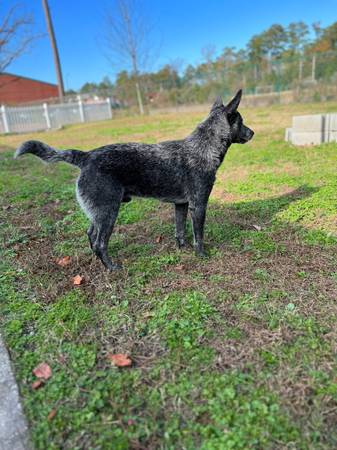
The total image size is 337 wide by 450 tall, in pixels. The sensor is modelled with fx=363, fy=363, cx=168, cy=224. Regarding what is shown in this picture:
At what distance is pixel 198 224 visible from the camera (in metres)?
3.84

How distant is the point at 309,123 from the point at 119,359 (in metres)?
7.79

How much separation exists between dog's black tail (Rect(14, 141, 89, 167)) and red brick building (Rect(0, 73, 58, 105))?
161ft

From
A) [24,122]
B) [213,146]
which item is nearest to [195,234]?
[213,146]

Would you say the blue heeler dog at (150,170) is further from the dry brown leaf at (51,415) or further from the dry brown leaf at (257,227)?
the dry brown leaf at (51,415)

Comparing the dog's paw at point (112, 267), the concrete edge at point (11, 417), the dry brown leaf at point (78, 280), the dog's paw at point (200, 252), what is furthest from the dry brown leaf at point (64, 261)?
the concrete edge at point (11, 417)

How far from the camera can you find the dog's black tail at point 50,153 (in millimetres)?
3289

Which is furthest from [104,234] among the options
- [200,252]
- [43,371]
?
[43,371]

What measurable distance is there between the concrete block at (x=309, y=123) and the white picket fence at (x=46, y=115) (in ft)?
62.1

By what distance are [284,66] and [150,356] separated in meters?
24.8

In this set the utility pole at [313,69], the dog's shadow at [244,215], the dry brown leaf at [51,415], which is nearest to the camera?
the dry brown leaf at [51,415]

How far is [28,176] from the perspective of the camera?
8148 mm

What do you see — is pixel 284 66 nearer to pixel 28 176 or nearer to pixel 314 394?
pixel 28 176

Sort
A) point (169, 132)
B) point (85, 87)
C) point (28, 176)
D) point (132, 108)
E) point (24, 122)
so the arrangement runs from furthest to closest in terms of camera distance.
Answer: point (85, 87), point (132, 108), point (24, 122), point (169, 132), point (28, 176)

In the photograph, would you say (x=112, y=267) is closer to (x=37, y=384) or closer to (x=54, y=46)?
(x=37, y=384)
